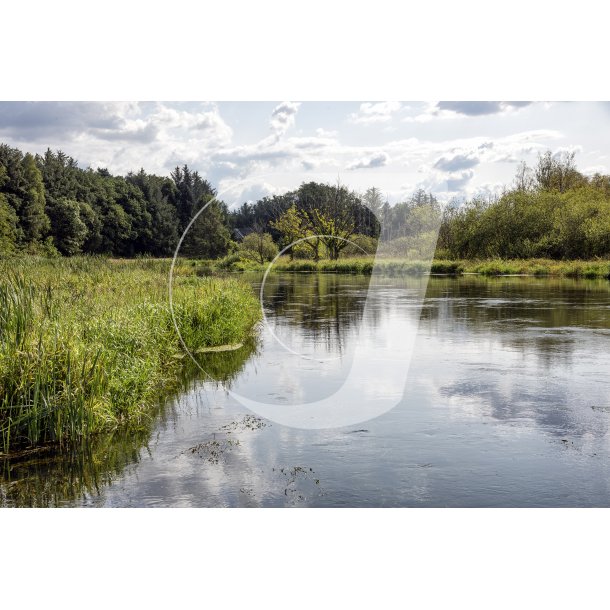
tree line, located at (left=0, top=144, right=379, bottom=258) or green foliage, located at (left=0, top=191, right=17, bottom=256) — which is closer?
green foliage, located at (left=0, top=191, right=17, bottom=256)

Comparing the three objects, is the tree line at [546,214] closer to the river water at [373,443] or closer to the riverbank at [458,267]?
the riverbank at [458,267]

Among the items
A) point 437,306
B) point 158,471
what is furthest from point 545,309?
point 158,471

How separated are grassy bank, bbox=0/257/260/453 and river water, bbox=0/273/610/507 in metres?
0.37

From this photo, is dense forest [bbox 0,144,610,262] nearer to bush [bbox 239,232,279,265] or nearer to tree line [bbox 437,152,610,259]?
bush [bbox 239,232,279,265]

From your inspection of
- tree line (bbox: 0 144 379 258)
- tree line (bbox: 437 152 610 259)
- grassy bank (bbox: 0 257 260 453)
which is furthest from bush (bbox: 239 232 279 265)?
tree line (bbox: 437 152 610 259)

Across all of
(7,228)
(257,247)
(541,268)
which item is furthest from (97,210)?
(541,268)

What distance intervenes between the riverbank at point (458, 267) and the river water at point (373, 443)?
19843 mm

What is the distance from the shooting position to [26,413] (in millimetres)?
7117

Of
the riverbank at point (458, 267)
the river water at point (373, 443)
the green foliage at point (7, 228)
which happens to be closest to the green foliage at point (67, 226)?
the green foliage at point (7, 228)

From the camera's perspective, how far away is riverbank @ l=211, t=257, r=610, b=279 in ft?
108

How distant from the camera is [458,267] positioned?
38062 mm

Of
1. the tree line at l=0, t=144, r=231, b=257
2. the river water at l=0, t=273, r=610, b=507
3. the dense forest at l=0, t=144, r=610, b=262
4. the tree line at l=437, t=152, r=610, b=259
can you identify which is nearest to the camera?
the river water at l=0, t=273, r=610, b=507

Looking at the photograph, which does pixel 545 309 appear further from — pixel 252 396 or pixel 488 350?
pixel 252 396

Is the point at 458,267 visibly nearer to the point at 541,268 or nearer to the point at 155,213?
the point at 541,268
